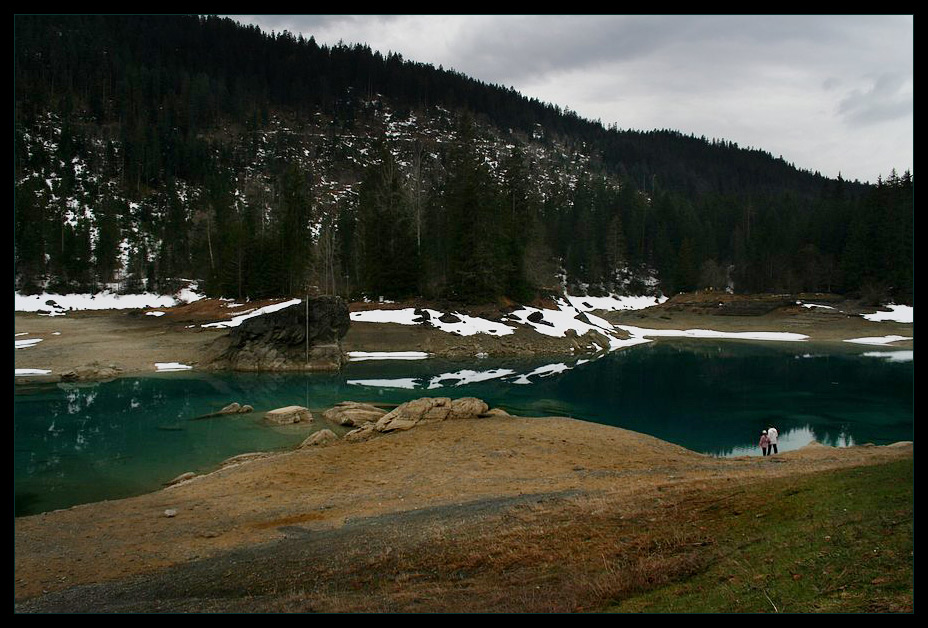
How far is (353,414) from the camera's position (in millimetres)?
24000

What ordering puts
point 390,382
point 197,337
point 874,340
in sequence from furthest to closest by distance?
point 197,337 < point 390,382 < point 874,340

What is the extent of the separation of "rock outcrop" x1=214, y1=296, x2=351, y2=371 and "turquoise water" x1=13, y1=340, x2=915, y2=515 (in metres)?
1.96

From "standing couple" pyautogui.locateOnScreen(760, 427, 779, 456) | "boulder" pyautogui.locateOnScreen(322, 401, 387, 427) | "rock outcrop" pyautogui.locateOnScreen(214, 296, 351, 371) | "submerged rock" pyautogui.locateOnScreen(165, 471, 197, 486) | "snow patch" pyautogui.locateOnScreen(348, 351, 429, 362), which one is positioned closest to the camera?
"submerged rock" pyautogui.locateOnScreen(165, 471, 197, 486)

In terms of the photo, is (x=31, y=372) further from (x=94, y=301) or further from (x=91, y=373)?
(x=94, y=301)

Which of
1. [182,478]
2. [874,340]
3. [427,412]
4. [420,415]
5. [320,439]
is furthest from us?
[874,340]

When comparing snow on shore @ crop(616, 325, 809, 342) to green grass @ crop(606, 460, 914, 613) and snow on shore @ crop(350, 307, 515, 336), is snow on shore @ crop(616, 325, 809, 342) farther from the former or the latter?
green grass @ crop(606, 460, 914, 613)

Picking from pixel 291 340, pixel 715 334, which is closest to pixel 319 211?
pixel 715 334

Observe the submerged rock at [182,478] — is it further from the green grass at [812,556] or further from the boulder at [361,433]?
the green grass at [812,556]

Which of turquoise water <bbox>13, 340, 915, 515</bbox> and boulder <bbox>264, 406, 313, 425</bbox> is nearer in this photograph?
turquoise water <bbox>13, 340, 915, 515</bbox>

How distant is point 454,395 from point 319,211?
105 metres

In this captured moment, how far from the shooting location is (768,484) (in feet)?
35.2

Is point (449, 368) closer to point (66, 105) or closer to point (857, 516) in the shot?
point (857, 516)

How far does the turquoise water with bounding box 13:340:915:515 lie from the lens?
18469 millimetres

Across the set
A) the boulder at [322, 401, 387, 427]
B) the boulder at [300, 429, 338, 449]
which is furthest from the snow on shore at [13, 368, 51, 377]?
the boulder at [300, 429, 338, 449]
